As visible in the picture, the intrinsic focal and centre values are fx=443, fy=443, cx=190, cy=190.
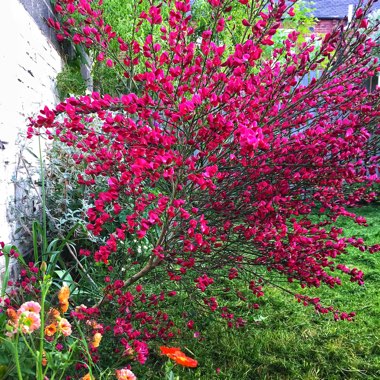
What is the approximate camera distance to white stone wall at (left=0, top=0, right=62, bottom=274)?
2670mm

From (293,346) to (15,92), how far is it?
2.40 m

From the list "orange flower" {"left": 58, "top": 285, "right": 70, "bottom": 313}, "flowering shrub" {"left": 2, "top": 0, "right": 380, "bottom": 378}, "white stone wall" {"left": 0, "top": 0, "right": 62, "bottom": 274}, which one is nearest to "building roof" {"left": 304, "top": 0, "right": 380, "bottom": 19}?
"white stone wall" {"left": 0, "top": 0, "right": 62, "bottom": 274}

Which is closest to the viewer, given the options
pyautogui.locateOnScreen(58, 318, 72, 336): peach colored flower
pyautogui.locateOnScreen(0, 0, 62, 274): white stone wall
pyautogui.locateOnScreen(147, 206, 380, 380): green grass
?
pyautogui.locateOnScreen(58, 318, 72, 336): peach colored flower

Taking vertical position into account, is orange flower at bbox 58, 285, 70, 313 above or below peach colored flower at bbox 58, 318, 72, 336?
above

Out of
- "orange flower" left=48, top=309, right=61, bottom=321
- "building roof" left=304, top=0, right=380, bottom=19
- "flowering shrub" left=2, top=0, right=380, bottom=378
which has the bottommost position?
"orange flower" left=48, top=309, right=61, bottom=321

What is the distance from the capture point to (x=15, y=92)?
299 cm

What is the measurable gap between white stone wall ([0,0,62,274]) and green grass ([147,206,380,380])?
4.57 ft

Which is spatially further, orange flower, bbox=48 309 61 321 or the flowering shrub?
the flowering shrub

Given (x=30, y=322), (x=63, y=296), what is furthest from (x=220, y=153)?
(x=30, y=322)

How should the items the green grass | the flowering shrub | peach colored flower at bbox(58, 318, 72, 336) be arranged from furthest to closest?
the green grass < the flowering shrub < peach colored flower at bbox(58, 318, 72, 336)

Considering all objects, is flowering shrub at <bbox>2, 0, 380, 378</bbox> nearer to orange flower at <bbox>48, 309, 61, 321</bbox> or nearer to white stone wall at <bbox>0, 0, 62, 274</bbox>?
orange flower at <bbox>48, 309, 61, 321</bbox>

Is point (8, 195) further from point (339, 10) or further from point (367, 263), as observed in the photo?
point (339, 10)

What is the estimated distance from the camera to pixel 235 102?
1757mm

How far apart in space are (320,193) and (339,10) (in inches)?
573
